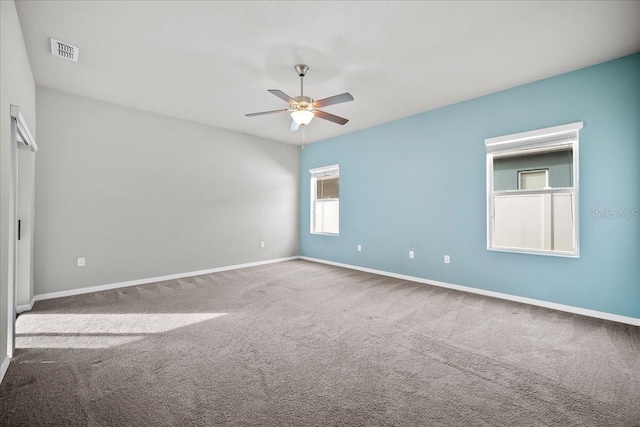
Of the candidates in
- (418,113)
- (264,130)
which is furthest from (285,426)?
(264,130)

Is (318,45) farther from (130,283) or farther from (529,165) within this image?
(529,165)

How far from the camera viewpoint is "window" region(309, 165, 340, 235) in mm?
6387

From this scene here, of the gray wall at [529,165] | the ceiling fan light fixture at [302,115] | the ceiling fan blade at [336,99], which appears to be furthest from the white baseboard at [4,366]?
the gray wall at [529,165]

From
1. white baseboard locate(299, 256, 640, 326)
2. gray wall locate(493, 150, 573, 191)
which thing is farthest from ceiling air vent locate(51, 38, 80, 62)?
gray wall locate(493, 150, 573, 191)

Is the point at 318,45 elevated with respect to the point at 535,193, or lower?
elevated

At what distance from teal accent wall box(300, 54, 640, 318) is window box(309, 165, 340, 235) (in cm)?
26

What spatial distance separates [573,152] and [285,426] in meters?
4.19

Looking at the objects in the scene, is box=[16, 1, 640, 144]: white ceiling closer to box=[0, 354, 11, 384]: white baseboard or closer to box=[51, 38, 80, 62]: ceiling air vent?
box=[51, 38, 80, 62]: ceiling air vent

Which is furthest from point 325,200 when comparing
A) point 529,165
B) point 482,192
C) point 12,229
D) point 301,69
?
point 12,229

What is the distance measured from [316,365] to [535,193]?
11.6 ft

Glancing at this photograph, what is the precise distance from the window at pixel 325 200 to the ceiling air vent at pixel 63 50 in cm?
447

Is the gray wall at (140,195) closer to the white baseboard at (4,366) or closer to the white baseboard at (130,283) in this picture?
the white baseboard at (130,283)

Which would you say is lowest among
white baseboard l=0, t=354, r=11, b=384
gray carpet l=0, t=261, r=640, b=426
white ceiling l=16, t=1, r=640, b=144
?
gray carpet l=0, t=261, r=640, b=426

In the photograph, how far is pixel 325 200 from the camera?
663 centimetres
